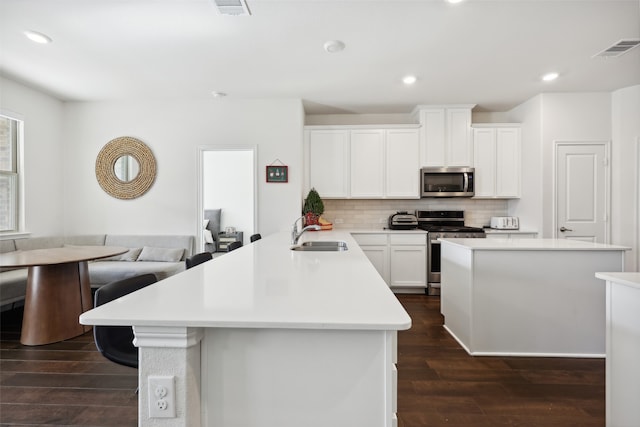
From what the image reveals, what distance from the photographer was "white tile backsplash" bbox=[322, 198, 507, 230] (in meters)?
4.62

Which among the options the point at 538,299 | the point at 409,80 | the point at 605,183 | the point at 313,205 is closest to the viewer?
the point at 538,299

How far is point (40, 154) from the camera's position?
3914mm

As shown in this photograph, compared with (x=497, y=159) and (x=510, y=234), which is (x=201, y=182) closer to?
(x=497, y=159)

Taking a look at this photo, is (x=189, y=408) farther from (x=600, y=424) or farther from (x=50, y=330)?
(x=50, y=330)

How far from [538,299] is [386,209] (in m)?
2.54

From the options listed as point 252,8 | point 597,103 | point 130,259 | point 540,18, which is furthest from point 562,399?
point 130,259

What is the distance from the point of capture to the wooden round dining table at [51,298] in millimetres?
2592

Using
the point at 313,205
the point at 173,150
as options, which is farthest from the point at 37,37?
the point at 313,205

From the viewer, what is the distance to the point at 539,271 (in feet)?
7.68

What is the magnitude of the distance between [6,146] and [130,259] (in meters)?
1.89

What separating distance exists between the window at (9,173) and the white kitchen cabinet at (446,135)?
5088 mm

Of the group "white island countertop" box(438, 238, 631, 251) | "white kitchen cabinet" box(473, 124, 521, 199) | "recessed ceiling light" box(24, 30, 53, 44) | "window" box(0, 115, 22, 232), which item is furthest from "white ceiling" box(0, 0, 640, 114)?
"white island countertop" box(438, 238, 631, 251)

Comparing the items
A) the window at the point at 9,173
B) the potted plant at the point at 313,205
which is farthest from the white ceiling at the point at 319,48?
the potted plant at the point at 313,205

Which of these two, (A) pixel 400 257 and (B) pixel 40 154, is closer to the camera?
(B) pixel 40 154
